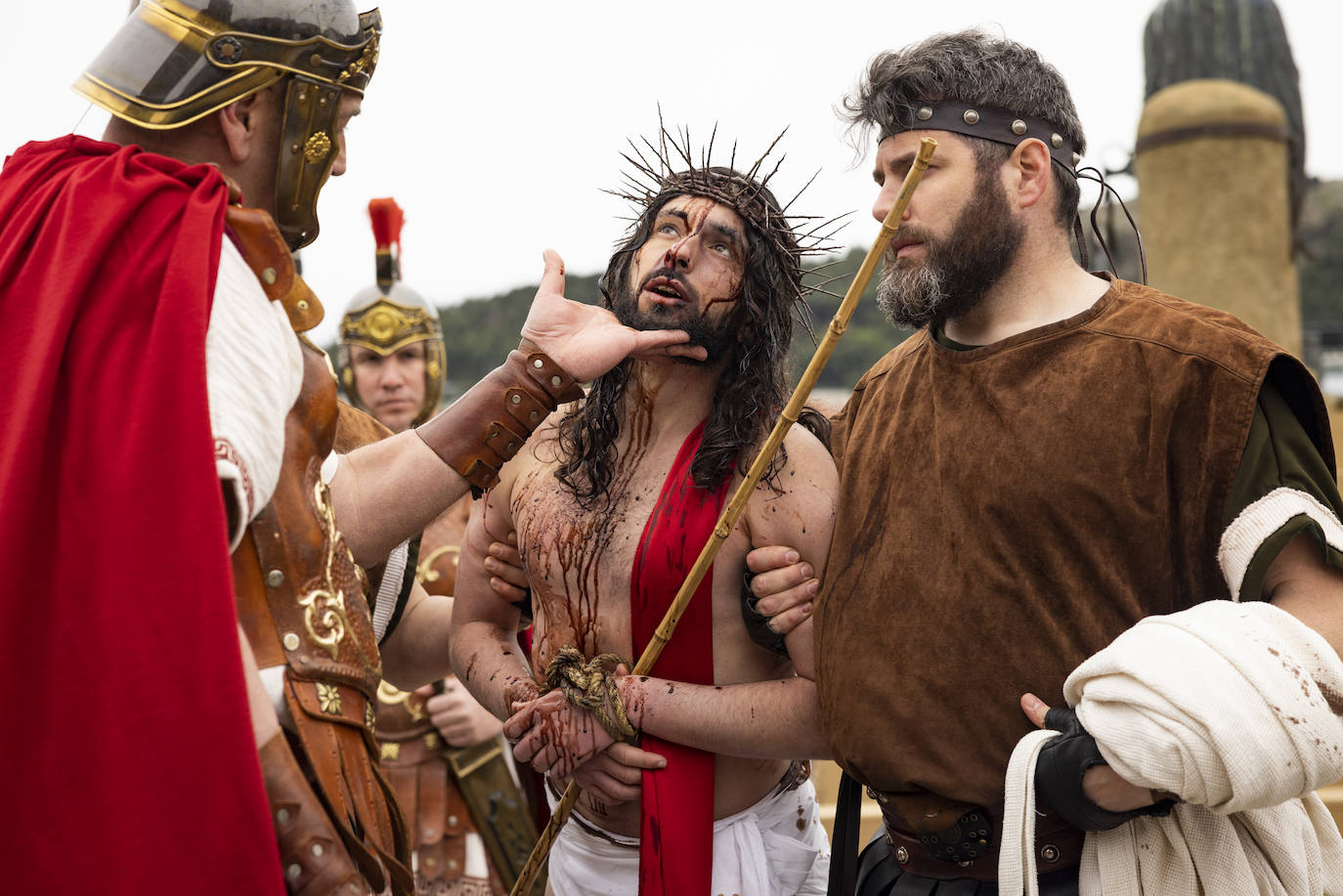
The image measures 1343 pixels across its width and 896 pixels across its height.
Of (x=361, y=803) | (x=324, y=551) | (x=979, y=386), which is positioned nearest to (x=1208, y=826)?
(x=979, y=386)

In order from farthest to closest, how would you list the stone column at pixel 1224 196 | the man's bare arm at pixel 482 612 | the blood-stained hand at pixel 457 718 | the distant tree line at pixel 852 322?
the distant tree line at pixel 852 322, the stone column at pixel 1224 196, the blood-stained hand at pixel 457 718, the man's bare arm at pixel 482 612

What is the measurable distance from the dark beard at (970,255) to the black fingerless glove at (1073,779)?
92cm

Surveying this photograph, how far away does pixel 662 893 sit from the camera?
273 centimetres

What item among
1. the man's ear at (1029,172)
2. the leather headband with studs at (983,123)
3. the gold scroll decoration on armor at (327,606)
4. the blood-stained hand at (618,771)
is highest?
the leather headband with studs at (983,123)

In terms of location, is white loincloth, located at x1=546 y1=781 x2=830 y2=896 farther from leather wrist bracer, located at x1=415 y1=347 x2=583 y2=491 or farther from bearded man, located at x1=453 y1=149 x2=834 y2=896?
leather wrist bracer, located at x1=415 y1=347 x2=583 y2=491

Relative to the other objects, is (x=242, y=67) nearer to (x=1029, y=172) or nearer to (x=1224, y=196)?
(x=1029, y=172)

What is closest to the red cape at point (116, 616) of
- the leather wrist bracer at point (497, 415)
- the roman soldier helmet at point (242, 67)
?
the roman soldier helmet at point (242, 67)

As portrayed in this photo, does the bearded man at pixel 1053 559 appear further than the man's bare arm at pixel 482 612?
No

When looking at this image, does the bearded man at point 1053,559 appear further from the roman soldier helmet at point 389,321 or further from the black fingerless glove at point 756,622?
the roman soldier helmet at point 389,321

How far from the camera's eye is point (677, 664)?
9.38 ft

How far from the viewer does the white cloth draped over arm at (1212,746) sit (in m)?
2.03

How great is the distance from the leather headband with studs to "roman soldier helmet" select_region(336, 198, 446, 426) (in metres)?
3.45

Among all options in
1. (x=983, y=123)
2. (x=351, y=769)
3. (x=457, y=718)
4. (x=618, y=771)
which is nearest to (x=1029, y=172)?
(x=983, y=123)

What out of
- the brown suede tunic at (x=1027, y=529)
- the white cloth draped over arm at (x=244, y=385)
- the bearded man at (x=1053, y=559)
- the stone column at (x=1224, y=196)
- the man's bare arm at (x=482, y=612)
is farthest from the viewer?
the stone column at (x=1224, y=196)
